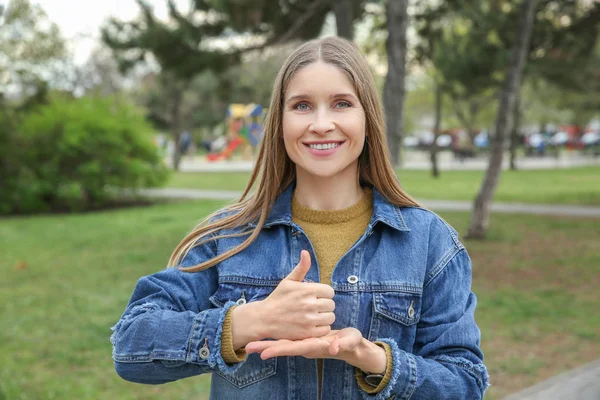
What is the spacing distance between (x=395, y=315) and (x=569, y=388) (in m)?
3.07

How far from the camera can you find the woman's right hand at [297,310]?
1.42 meters

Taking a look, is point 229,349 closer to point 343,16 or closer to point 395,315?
point 395,315

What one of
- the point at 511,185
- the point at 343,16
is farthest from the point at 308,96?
the point at 511,185

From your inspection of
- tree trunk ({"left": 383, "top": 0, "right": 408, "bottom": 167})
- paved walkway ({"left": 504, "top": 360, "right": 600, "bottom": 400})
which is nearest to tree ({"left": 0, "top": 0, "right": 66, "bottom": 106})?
tree trunk ({"left": 383, "top": 0, "right": 408, "bottom": 167})

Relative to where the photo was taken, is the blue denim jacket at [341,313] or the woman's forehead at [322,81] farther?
the woman's forehead at [322,81]

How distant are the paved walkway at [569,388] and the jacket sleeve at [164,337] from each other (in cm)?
310

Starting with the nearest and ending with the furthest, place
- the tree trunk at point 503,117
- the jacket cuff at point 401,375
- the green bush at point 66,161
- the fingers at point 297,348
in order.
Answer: the fingers at point 297,348 → the jacket cuff at point 401,375 → the tree trunk at point 503,117 → the green bush at point 66,161

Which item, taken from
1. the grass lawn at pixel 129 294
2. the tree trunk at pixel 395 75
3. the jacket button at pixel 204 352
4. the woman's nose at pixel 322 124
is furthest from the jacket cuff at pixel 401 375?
the tree trunk at pixel 395 75

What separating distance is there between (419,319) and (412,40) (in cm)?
1249

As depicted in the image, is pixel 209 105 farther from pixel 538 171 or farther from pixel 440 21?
pixel 440 21

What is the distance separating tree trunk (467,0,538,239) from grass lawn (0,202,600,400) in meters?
0.39

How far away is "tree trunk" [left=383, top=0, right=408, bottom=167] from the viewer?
25.1 feet

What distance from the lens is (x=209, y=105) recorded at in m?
44.7

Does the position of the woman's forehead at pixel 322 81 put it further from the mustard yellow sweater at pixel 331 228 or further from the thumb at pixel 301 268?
the thumb at pixel 301 268
